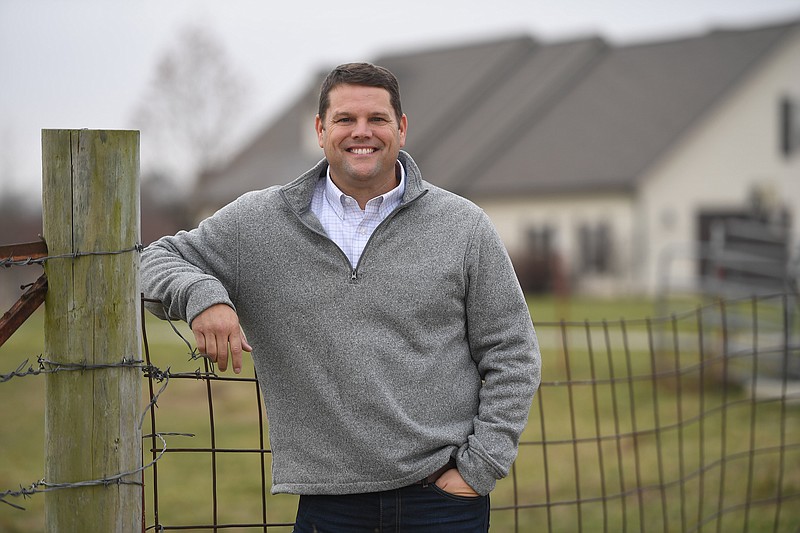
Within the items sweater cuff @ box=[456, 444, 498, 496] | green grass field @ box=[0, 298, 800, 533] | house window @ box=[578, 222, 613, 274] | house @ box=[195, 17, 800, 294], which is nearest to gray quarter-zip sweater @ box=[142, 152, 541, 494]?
sweater cuff @ box=[456, 444, 498, 496]

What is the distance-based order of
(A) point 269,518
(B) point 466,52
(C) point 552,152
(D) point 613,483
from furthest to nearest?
1. (B) point 466,52
2. (C) point 552,152
3. (D) point 613,483
4. (A) point 269,518

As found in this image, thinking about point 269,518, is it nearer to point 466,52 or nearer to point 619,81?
point 619,81

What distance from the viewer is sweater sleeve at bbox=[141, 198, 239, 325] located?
2.34 metres

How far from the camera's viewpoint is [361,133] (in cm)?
251

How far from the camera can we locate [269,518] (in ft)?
18.6

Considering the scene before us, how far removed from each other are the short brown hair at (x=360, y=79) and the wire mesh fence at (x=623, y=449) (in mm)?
824

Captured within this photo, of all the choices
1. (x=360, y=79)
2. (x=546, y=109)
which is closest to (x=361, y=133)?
(x=360, y=79)

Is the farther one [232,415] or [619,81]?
[619,81]

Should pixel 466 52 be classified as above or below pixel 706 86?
above

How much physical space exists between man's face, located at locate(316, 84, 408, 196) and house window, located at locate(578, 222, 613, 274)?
22130mm

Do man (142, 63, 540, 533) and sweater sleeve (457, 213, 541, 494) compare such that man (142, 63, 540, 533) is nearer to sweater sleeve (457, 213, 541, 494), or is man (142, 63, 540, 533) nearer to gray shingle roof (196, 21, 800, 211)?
sweater sleeve (457, 213, 541, 494)

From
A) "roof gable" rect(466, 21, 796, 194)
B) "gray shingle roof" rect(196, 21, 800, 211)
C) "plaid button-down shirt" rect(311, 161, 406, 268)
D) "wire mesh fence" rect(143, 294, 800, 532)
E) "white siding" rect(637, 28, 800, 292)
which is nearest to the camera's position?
"plaid button-down shirt" rect(311, 161, 406, 268)

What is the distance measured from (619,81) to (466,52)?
6.25 metres

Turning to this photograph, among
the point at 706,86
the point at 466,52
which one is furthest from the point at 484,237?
the point at 466,52
